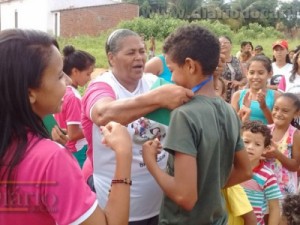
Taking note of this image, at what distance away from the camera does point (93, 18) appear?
115 feet

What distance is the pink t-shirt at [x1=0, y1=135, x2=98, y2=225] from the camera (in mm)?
1214

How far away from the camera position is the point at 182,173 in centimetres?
168

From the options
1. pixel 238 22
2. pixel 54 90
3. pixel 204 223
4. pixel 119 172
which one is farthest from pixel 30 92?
pixel 238 22

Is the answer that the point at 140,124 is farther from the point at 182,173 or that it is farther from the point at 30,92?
the point at 30,92

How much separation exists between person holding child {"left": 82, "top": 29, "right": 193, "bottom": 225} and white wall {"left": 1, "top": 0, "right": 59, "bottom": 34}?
107 ft

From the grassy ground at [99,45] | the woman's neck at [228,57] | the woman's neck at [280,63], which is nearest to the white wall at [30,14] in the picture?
the grassy ground at [99,45]

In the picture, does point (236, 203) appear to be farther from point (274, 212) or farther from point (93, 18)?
point (93, 18)

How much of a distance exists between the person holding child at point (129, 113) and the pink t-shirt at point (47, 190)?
0.67m

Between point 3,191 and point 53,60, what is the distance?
1.32ft

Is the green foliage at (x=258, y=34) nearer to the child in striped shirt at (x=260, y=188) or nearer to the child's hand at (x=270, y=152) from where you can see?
the child's hand at (x=270, y=152)

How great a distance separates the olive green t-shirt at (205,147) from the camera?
167 centimetres

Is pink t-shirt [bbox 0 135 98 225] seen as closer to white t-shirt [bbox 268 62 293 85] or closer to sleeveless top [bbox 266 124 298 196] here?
sleeveless top [bbox 266 124 298 196]

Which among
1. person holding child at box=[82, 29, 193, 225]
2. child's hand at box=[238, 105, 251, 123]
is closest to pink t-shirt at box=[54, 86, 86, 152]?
person holding child at box=[82, 29, 193, 225]

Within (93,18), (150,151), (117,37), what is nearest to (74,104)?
(117,37)
